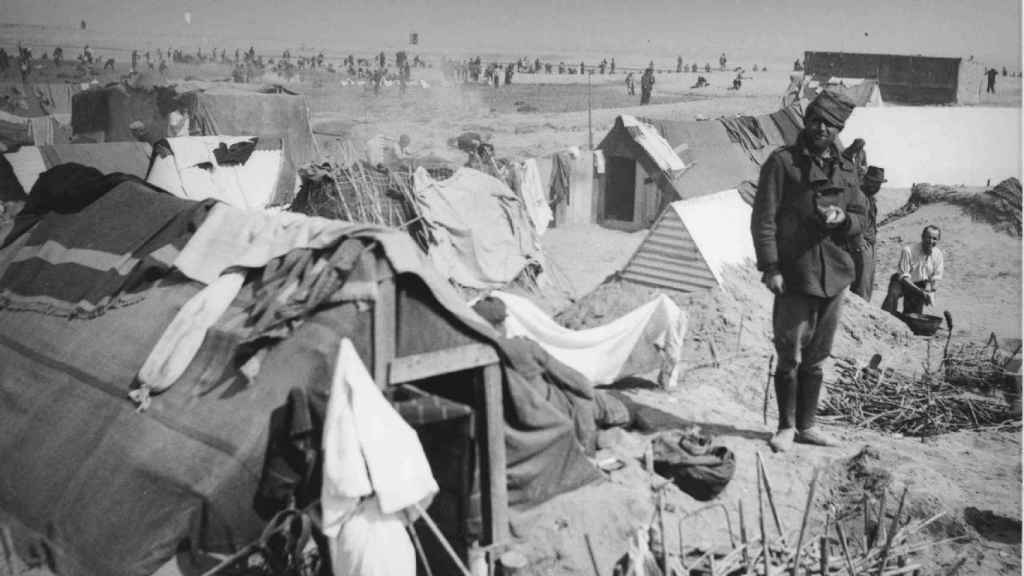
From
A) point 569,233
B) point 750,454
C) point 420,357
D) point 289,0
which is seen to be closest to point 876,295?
point 569,233

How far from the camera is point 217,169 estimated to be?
1223 cm

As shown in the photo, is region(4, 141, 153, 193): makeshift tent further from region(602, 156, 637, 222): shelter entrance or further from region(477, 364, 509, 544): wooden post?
region(477, 364, 509, 544): wooden post

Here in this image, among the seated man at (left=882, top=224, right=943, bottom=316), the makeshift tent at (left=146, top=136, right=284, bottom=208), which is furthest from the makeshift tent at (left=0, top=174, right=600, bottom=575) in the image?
the makeshift tent at (left=146, top=136, right=284, bottom=208)

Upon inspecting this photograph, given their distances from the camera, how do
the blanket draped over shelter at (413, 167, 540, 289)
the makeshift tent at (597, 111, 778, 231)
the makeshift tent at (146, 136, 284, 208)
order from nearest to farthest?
the blanket draped over shelter at (413, 167, 540, 289) < the makeshift tent at (146, 136, 284, 208) < the makeshift tent at (597, 111, 778, 231)

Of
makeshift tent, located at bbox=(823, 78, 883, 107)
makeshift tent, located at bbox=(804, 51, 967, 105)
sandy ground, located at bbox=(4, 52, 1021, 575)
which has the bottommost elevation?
sandy ground, located at bbox=(4, 52, 1021, 575)

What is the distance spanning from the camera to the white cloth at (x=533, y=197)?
12.5 m

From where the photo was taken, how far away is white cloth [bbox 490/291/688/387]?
19.8ft

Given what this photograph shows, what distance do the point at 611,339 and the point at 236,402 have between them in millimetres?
3345

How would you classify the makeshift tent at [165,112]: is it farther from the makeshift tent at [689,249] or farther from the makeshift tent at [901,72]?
the makeshift tent at [901,72]

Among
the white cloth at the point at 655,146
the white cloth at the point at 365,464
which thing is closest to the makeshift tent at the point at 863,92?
the white cloth at the point at 655,146

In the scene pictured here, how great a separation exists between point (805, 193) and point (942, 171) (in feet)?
55.4

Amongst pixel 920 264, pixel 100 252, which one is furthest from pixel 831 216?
pixel 920 264

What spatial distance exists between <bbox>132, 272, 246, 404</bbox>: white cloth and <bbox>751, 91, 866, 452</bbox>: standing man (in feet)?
10.2

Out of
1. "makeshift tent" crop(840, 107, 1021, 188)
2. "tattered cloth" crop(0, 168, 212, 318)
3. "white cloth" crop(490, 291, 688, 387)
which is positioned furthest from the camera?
"makeshift tent" crop(840, 107, 1021, 188)
